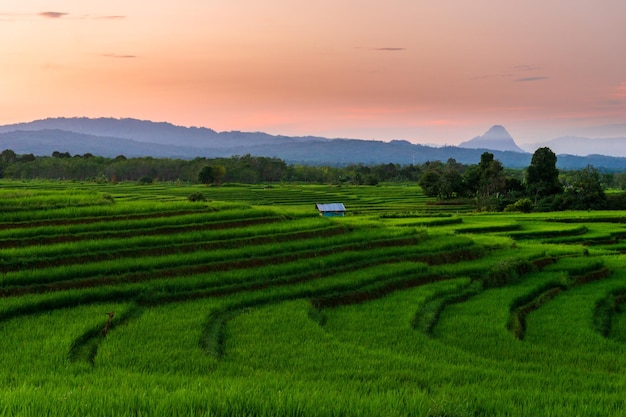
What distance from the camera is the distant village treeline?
52.7 m

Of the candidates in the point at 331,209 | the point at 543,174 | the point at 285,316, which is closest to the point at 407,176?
the point at 543,174

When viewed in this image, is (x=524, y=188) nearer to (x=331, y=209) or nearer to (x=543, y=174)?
(x=543, y=174)

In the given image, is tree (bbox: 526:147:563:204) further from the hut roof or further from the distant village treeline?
the hut roof

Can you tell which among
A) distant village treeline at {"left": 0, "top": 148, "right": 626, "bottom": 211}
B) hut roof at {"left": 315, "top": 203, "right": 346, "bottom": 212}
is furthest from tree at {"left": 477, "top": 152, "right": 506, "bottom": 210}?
hut roof at {"left": 315, "top": 203, "right": 346, "bottom": 212}

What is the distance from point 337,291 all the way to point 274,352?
530 centimetres

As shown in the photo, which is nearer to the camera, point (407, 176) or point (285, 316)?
point (285, 316)

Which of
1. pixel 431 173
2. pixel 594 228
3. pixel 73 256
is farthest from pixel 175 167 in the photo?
pixel 73 256

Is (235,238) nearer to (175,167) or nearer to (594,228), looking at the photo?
(594,228)

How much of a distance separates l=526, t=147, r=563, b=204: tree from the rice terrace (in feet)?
115

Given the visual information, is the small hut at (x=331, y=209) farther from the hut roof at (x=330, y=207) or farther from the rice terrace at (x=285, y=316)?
the rice terrace at (x=285, y=316)

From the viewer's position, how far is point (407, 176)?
383 feet

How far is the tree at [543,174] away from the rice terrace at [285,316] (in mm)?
35193

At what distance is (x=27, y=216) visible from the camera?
58.3 ft

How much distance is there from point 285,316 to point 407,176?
351 ft
